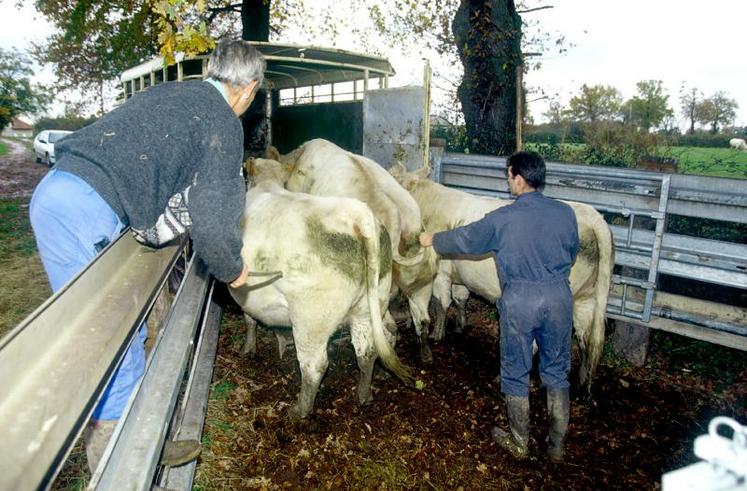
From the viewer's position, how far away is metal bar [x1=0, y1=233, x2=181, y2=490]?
0.86 meters

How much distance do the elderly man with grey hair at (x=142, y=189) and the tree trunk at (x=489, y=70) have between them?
7043mm

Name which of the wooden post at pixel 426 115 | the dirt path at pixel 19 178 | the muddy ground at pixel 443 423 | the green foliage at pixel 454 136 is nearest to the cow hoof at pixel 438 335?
the muddy ground at pixel 443 423

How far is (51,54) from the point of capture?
33781 millimetres

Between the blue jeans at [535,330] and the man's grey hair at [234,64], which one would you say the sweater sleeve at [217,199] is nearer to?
the man's grey hair at [234,64]

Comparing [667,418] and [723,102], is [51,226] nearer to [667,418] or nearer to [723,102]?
[667,418]

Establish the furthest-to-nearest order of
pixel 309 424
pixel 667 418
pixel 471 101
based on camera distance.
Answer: pixel 471 101 → pixel 667 418 → pixel 309 424

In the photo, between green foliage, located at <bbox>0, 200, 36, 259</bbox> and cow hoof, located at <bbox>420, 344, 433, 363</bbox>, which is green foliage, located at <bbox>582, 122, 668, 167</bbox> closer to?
cow hoof, located at <bbox>420, 344, 433, 363</bbox>

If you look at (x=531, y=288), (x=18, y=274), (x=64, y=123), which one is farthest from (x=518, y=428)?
(x=64, y=123)

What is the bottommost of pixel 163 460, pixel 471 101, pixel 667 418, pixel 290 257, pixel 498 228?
pixel 667 418

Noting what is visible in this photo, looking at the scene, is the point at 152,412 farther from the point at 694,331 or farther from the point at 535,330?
the point at 694,331

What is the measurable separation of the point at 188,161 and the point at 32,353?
1.37m

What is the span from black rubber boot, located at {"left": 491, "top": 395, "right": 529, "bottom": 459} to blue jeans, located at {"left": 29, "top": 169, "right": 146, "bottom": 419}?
258 centimetres

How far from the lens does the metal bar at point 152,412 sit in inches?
47.3

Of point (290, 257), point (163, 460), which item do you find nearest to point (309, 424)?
point (290, 257)
